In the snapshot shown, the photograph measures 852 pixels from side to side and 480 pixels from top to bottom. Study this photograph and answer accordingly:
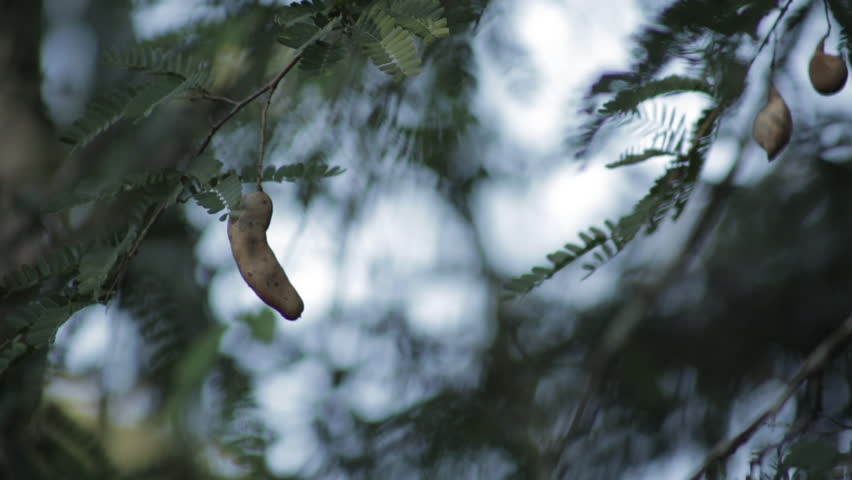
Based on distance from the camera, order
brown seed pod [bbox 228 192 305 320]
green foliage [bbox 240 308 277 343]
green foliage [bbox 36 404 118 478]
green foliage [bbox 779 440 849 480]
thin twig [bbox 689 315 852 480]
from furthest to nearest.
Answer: green foliage [bbox 240 308 277 343] < green foliage [bbox 36 404 118 478] < thin twig [bbox 689 315 852 480] < green foliage [bbox 779 440 849 480] < brown seed pod [bbox 228 192 305 320]

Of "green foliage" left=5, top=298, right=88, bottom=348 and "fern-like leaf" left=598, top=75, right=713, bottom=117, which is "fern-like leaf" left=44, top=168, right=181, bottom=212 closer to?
"green foliage" left=5, top=298, right=88, bottom=348

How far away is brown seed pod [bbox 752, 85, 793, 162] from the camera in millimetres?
584

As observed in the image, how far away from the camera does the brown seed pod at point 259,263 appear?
47cm

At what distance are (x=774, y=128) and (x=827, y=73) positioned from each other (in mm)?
55

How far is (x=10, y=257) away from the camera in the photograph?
1200mm

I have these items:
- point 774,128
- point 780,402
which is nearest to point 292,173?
point 774,128

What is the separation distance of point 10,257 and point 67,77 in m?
0.44

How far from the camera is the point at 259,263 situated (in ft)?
1.54

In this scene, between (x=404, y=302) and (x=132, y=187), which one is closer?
(x=132, y=187)

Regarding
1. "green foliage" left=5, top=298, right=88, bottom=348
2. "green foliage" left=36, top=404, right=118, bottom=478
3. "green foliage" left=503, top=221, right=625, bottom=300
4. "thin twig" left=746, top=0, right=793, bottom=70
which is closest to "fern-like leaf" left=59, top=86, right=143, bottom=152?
"green foliage" left=5, top=298, right=88, bottom=348

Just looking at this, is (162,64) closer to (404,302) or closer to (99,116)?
(99,116)

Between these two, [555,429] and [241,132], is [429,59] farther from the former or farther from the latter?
[555,429]

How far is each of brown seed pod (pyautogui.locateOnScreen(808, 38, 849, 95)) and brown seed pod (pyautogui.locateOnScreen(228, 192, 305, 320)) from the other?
1.31 ft

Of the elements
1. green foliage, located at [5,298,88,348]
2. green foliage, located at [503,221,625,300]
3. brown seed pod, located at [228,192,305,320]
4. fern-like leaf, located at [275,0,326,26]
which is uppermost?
fern-like leaf, located at [275,0,326,26]
